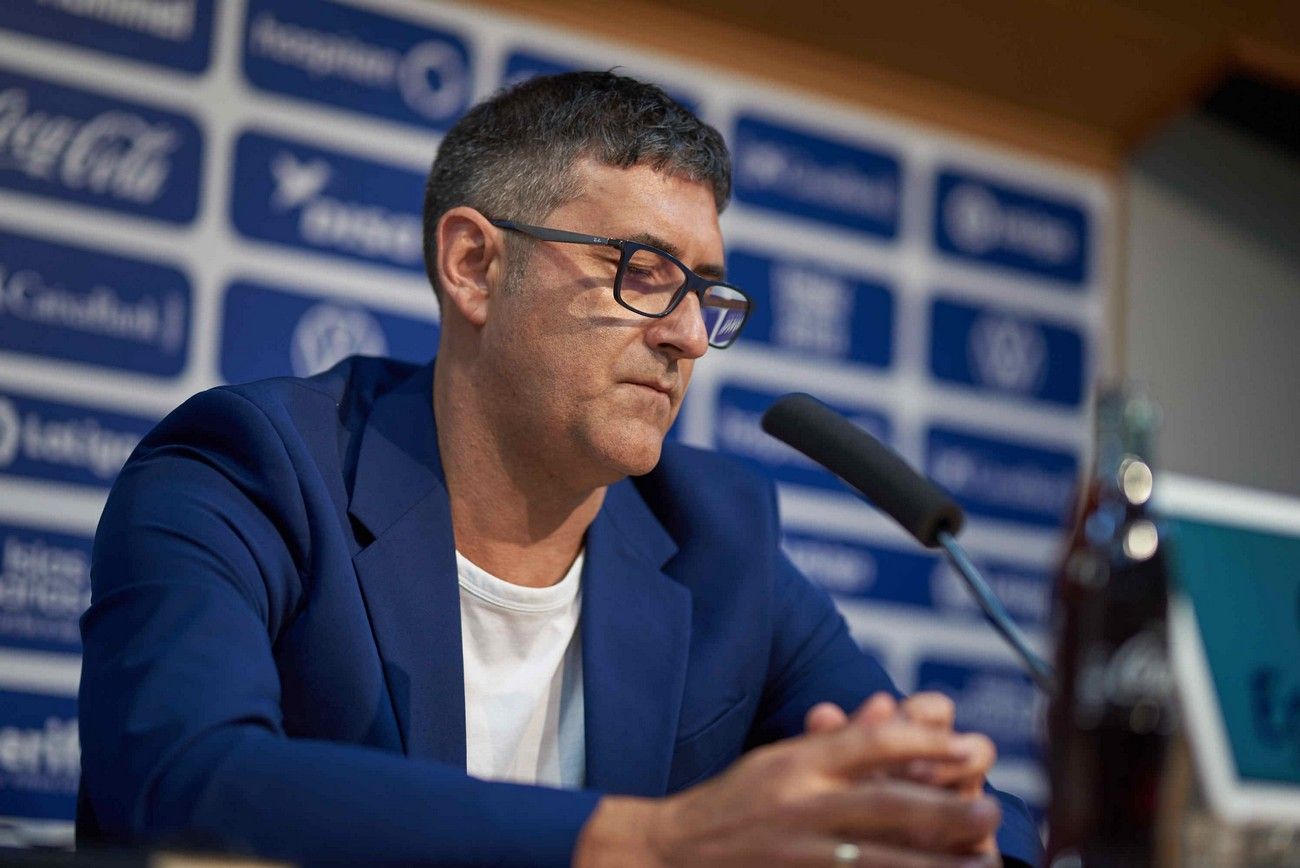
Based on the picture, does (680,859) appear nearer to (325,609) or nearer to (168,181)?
(325,609)

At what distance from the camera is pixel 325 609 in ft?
4.72

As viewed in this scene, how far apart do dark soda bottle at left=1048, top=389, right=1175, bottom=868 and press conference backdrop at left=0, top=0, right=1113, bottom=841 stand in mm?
1468

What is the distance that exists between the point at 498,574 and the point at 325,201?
1419 mm

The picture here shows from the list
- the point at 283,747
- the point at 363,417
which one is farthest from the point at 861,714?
the point at 363,417

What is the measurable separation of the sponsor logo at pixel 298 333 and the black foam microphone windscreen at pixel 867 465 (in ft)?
4.97

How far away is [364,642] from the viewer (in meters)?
1.45

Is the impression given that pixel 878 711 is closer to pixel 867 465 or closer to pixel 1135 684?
pixel 1135 684

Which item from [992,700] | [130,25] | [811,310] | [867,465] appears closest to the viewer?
[867,465]

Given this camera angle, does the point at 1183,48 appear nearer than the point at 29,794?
No

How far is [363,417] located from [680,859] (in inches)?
37.1

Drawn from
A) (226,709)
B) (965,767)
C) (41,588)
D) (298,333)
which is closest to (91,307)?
(298,333)

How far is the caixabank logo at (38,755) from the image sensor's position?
249 centimetres

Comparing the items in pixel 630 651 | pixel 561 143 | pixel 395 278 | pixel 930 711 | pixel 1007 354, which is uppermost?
pixel 1007 354

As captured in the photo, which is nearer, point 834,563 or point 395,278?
point 395,278
